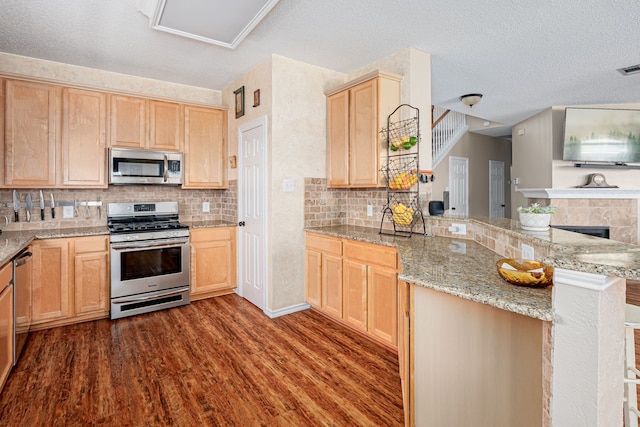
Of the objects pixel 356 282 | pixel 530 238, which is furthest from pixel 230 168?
pixel 530 238

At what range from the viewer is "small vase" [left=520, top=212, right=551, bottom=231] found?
174 centimetres

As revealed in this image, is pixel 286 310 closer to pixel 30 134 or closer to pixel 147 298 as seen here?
pixel 147 298

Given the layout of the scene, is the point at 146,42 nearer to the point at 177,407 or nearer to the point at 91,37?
the point at 91,37

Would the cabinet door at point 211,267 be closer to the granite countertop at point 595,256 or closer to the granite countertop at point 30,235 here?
the granite countertop at point 30,235

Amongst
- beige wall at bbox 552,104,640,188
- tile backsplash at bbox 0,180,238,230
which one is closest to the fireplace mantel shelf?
beige wall at bbox 552,104,640,188

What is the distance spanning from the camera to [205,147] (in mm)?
4230

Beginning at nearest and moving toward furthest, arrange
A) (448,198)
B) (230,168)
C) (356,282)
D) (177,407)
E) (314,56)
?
(177,407)
(356,282)
(314,56)
(230,168)
(448,198)

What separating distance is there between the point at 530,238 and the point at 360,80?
7.11 feet

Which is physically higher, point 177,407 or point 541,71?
point 541,71

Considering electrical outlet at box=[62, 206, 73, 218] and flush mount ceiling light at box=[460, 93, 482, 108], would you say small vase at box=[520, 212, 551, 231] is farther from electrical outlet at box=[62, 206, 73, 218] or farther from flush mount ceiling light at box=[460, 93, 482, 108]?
electrical outlet at box=[62, 206, 73, 218]

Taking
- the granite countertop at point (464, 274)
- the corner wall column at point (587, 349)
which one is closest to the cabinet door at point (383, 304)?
the granite countertop at point (464, 274)

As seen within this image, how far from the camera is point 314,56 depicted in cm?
335

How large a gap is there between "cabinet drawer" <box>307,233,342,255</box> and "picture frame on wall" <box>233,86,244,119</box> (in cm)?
173

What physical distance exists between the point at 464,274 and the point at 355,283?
143 cm
